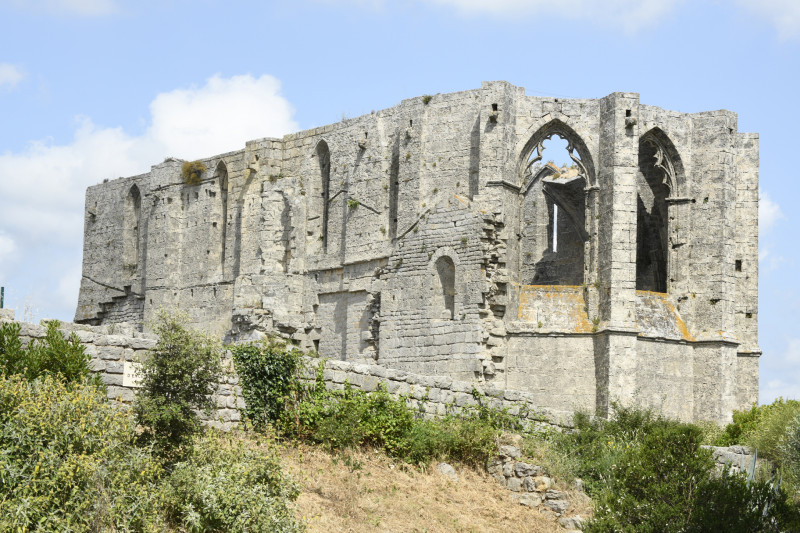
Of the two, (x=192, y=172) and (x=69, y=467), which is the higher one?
(x=192, y=172)

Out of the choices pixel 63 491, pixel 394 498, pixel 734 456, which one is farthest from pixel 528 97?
pixel 63 491

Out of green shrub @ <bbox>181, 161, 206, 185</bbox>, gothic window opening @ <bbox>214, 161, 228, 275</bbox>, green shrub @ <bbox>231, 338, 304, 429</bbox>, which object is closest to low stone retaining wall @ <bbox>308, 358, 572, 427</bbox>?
green shrub @ <bbox>231, 338, 304, 429</bbox>

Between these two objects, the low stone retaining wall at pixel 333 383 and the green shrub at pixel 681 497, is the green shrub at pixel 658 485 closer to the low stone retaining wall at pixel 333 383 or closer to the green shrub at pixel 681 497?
the green shrub at pixel 681 497

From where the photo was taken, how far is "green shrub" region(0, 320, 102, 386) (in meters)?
12.9

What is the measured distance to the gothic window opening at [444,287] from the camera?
24453 mm

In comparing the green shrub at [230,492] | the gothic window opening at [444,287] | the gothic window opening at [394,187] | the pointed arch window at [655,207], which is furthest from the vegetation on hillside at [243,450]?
the gothic window opening at [394,187]

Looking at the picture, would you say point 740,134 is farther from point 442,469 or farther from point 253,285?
point 442,469

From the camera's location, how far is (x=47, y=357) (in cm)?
1313

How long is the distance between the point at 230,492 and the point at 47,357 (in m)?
2.84

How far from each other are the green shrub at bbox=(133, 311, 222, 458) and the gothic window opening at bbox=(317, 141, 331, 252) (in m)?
17.3

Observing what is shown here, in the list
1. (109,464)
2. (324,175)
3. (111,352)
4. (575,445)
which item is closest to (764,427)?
(575,445)

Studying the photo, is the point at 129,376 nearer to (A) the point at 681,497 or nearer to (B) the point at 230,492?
(B) the point at 230,492

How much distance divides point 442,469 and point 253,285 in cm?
1590

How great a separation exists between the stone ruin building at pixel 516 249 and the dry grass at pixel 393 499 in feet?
27.5
